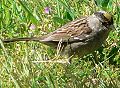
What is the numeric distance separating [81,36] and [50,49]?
0.30 m

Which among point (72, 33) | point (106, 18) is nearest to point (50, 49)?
point (72, 33)

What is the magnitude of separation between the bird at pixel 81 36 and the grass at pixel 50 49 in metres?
0.09

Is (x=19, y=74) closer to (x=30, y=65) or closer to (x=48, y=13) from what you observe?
(x=30, y=65)

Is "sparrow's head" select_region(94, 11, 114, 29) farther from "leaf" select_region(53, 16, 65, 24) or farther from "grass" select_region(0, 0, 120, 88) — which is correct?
"leaf" select_region(53, 16, 65, 24)

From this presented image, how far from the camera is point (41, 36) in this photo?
4.18 meters

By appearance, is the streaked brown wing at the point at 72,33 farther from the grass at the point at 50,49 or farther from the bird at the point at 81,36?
the grass at the point at 50,49

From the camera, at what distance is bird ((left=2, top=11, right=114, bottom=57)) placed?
3.99m

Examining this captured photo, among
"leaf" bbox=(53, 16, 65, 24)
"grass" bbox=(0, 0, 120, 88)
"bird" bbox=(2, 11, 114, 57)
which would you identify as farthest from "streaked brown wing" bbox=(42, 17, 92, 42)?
"leaf" bbox=(53, 16, 65, 24)

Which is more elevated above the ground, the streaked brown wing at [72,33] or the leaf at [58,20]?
the leaf at [58,20]

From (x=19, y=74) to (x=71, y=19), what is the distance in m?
1.69

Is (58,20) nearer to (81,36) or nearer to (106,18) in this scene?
(81,36)

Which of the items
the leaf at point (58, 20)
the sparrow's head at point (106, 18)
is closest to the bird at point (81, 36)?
the sparrow's head at point (106, 18)

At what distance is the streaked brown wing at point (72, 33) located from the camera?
405 cm

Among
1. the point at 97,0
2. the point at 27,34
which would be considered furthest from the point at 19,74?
the point at 97,0
